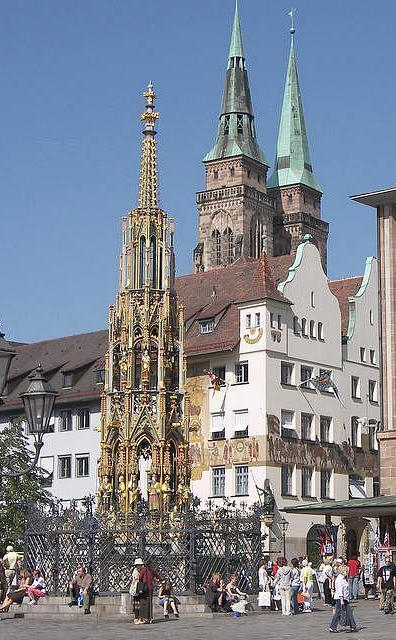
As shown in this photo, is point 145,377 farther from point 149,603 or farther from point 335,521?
point 335,521

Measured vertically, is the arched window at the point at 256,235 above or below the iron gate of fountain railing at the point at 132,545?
above

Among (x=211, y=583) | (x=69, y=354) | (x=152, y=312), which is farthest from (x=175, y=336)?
(x=69, y=354)

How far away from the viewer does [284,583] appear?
95.1ft

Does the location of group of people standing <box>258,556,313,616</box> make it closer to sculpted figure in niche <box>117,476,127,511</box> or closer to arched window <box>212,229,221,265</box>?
sculpted figure in niche <box>117,476,127,511</box>

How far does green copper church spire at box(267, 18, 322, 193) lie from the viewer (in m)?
127

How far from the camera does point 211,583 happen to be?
90.9 ft

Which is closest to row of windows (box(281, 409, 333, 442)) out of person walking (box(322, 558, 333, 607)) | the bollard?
person walking (box(322, 558, 333, 607))

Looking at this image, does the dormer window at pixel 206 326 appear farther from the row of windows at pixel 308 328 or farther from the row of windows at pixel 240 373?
the row of windows at pixel 308 328

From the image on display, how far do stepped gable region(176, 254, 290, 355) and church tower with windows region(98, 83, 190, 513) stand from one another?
21.5m

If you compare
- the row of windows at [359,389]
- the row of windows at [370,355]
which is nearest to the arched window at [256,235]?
the row of windows at [370,355]

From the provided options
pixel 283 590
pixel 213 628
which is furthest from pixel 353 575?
pixel 213 628

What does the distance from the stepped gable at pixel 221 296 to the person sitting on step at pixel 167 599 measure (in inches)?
1095

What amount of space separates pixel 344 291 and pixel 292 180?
67075 millimetres

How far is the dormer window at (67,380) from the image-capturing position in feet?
203
